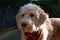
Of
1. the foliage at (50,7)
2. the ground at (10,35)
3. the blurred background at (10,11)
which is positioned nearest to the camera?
the ground at (10,35)

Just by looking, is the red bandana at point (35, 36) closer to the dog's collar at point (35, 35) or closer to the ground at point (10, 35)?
the dog's collar at point (35, 35)

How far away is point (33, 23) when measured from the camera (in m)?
5.83

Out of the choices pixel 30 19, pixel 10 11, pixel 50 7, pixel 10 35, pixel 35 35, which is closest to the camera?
pixel 30 19

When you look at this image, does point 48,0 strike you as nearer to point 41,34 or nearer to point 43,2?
point 43,2

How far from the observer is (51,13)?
10047 millimetres

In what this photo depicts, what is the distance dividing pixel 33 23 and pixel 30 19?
0.41ft

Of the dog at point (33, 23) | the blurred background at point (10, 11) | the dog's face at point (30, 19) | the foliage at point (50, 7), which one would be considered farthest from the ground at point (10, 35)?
the dog's face at point (30, 19)

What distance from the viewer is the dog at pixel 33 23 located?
5.70m

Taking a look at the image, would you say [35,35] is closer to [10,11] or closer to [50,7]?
[10,11]

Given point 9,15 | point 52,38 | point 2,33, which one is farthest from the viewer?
point 9,15

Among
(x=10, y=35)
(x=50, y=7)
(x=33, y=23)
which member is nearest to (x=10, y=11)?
(x=10, y=35)

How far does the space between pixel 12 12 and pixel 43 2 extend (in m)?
1.30

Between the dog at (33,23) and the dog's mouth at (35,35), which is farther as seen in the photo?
the dog's mouth at (35,35)

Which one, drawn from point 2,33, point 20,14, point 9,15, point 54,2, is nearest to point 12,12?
point 9,15
